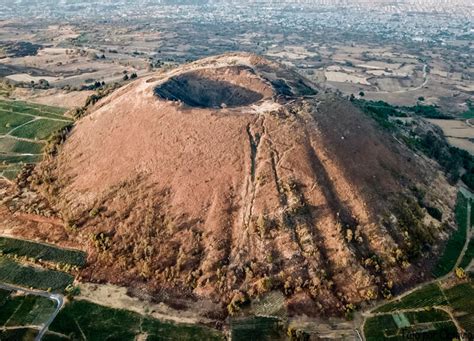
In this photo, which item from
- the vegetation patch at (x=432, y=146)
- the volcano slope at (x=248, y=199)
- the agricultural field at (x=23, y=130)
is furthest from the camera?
the agricultural field at (x=23, y=130)

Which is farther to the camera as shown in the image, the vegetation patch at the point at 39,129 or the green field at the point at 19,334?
the vegetation patch at the point at 39,129

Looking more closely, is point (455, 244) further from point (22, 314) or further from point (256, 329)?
point (22, 314)

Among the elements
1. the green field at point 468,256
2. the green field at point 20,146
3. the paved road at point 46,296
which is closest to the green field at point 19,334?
the paved road at point 46,296

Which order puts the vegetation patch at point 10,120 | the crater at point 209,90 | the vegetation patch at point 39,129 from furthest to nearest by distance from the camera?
the vegetation patch at point 10,120
the vegetation patch at point 39,129
the crater at point 209,90

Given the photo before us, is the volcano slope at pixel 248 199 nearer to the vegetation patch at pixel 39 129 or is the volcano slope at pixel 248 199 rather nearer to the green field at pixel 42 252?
the green field at pixel 42 252

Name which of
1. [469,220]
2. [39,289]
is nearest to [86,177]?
[39,289]

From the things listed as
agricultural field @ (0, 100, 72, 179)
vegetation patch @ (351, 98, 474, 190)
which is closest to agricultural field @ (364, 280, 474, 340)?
vegetation patch @ (351, 98, 474, 190)

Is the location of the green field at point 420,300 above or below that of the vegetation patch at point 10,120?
above

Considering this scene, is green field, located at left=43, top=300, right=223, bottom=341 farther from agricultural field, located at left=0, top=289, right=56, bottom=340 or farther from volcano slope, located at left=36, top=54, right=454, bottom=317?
volcano slope, located at left=36, top=54, right=454, bottom=317
